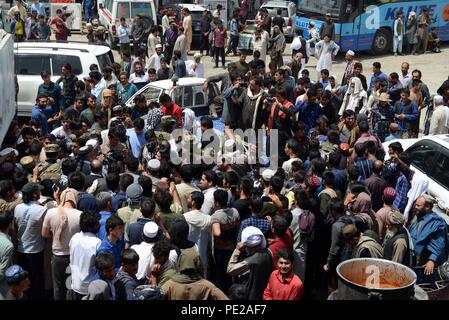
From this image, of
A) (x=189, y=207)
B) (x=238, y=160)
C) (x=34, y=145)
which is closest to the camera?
(x=189, y=207)

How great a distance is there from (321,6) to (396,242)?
16658mm

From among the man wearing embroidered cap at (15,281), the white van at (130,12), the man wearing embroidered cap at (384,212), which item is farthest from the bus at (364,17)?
the man wearing embroidered cap at (15,281)

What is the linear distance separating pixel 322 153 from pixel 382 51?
14.7 meters

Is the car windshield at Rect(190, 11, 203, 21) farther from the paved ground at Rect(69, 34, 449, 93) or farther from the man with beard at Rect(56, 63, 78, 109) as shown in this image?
the man with beard at Rect(56, 63, 78, 109)

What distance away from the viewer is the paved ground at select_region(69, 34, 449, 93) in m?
21.1

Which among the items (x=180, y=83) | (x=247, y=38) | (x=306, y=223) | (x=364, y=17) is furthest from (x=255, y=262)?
(x=247, y=38)

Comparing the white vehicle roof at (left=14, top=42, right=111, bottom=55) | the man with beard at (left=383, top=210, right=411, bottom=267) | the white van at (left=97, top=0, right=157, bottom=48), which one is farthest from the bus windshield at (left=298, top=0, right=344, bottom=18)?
the man with beard at (left=383, top=210, right=411, bottom=267)

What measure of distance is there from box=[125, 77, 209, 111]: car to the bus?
10.3 metres

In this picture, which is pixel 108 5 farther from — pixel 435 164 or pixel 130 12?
pixel 435 164

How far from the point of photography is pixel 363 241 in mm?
7230

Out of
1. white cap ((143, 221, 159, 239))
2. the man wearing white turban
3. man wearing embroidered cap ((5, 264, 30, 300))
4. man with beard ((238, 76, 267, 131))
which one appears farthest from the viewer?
man with beard ((238, 76, 267, 131))

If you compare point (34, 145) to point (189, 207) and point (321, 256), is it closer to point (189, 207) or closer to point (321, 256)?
Answer: point (189, 207)

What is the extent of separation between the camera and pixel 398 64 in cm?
2270

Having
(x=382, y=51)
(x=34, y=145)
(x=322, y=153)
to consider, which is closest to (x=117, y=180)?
(x=34, y=145)
